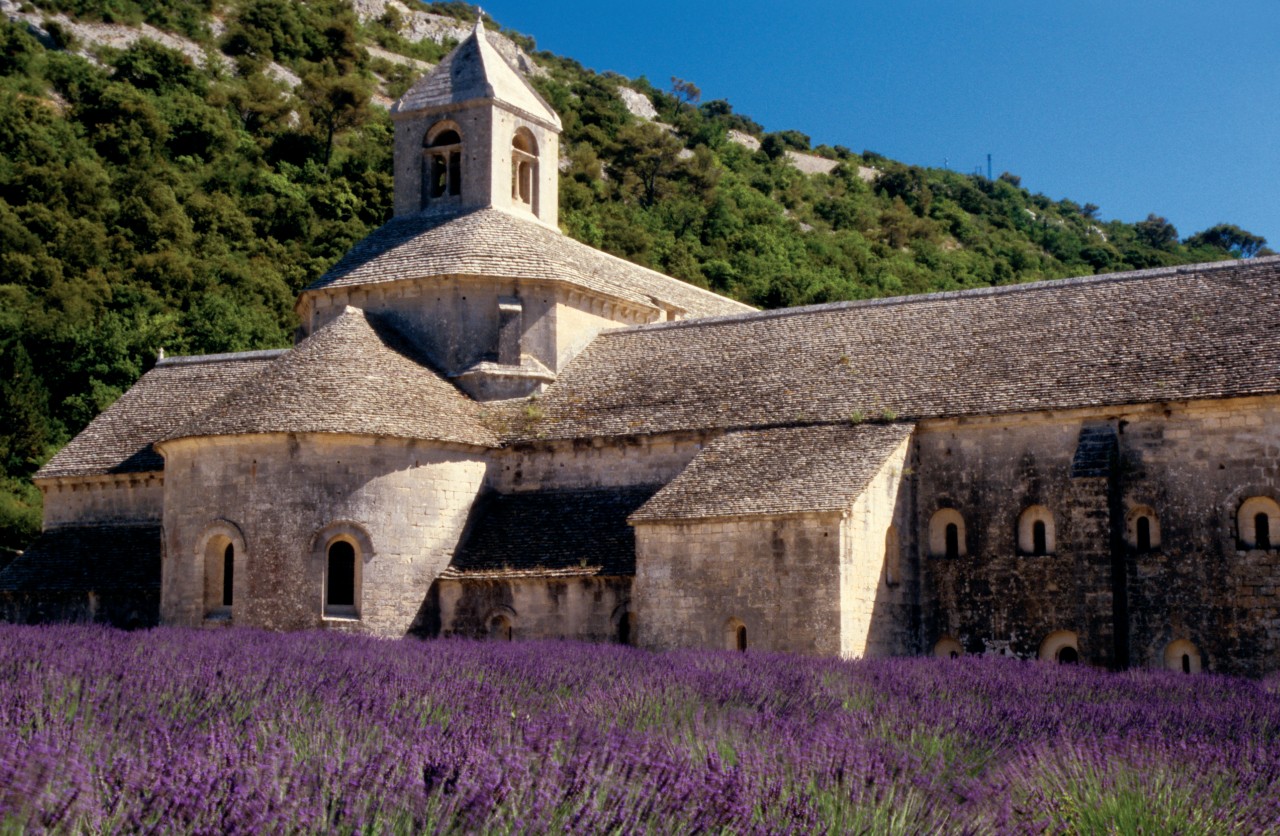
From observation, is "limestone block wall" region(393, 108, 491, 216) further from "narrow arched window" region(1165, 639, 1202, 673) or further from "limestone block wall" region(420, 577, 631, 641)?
"narrow arched window" region(1165, 639, 1202, 673)

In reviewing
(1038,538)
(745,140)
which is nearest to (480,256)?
(1038,538)

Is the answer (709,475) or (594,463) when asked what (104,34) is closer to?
(594,463)

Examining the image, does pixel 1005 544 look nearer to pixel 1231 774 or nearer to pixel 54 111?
pixel 1231 774

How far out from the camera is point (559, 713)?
12711 millimetres

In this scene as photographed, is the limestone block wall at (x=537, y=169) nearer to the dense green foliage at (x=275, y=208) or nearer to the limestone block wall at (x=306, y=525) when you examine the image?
the limestone block wall at (x=306, y=525)

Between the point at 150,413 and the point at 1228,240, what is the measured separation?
80014mm

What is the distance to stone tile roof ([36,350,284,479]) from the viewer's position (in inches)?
1398

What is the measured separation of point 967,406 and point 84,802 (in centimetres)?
2335

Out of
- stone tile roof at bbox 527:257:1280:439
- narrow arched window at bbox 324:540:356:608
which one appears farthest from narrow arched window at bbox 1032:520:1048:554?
narrow arched window at bbox 324:540:356:608

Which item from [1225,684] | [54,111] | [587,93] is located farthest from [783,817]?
[587,93]

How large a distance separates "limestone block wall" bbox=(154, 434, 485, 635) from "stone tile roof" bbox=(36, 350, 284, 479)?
15.9 ft

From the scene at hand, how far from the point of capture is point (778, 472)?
27859 millimetres

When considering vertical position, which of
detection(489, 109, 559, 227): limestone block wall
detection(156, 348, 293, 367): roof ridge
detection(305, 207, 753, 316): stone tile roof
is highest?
detection(489, 109, 559, 227): limestone block wall

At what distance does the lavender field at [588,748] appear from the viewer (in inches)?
285
